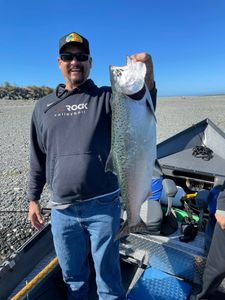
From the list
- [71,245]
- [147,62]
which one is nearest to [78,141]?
[147,62]

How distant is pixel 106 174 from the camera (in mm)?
2836

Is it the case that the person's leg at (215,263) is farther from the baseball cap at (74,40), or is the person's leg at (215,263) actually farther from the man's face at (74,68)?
the baseball cap at (74,40)

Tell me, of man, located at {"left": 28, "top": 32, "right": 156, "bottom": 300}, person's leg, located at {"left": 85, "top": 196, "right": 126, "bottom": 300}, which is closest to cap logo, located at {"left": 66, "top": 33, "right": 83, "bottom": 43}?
man, located at {"left": 28, "top": 32, "right": 156, "bottom": 300}

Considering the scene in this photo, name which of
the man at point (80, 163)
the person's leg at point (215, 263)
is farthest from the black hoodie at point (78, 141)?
the person's leg at point (215, 263)

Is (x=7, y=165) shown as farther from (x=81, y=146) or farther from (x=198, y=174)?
(x=81, y=146)

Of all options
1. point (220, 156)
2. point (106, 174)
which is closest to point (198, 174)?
point (220, 156)

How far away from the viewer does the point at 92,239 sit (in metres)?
2.99

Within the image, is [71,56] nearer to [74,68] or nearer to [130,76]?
[74,68]

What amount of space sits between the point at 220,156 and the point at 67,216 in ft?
11.9

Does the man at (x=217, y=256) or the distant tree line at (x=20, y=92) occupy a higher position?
the distant tree line at (x=20, y=92)

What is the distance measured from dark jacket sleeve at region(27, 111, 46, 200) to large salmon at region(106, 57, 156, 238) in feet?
3.36

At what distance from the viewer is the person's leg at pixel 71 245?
297 centimetres

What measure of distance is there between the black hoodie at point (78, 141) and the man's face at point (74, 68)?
69 millimetres

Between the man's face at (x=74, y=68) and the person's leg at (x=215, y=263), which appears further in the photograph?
the person's leg at (x=215, y=263)
